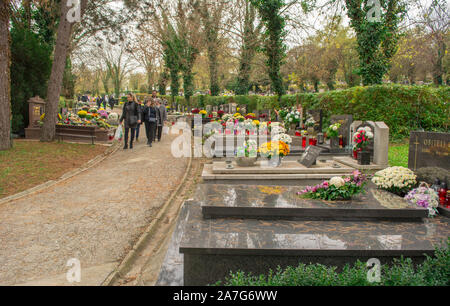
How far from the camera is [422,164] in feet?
21.0

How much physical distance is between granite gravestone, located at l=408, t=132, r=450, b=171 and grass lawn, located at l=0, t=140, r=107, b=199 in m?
8.31

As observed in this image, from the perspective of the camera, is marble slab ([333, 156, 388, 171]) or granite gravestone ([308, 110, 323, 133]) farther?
granite gravestone ([308, 110, 323, 133])

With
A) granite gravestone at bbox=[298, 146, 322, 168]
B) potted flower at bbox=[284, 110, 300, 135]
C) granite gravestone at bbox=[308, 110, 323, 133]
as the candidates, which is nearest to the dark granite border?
granite gravestone at bbox=[298, 146, 322, 168]

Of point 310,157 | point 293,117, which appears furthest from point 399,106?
point 310,157

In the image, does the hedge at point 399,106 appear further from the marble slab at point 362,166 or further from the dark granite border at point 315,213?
the dark granite border at point 315,213

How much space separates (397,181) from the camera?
5.50 m

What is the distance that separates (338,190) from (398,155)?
22.6 ft

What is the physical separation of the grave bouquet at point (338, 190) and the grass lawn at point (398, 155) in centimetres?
477

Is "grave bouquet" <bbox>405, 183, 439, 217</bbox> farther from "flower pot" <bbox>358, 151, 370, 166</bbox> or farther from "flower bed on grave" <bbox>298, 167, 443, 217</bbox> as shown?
"flower pot" <bbox>358, 151, 370, 166</bbox>

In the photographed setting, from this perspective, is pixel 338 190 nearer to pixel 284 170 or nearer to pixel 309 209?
pixel 309 209

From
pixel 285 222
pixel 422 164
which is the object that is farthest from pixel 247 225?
pixel 422 164

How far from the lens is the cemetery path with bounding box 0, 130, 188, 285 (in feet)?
12.7

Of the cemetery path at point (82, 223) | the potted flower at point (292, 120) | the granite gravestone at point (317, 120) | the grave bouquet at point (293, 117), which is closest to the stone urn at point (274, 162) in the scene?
the cemetery path at point (82, 223)

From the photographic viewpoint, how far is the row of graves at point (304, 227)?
3.52m
